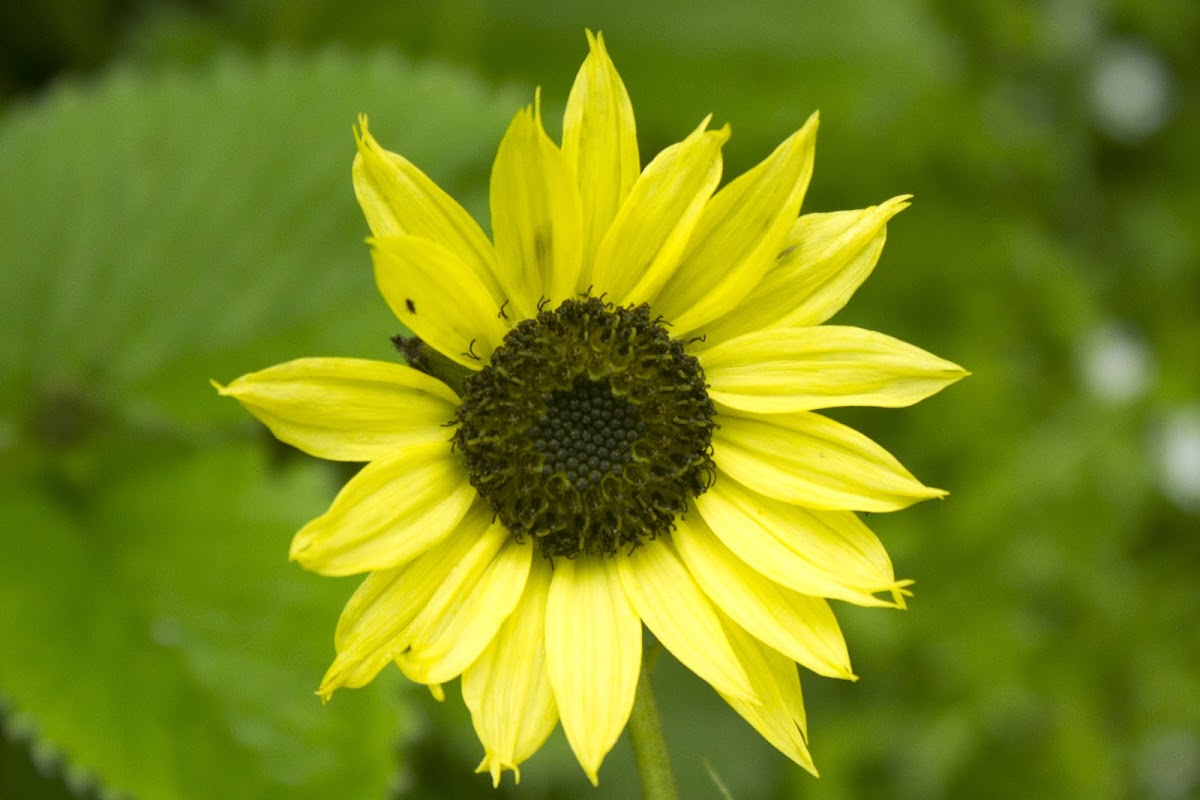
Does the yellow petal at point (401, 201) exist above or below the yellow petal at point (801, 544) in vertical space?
above

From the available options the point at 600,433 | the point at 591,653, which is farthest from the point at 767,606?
the point at 600,433

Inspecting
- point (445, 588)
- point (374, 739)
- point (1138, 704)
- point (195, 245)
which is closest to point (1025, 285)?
point (1138, 704)

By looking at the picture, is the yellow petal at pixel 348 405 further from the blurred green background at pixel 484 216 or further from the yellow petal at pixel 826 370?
the blurred green background at pixel 484 216

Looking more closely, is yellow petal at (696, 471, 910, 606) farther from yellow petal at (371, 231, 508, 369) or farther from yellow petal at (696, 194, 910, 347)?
yellow petal at (371, 231, 508, 369)

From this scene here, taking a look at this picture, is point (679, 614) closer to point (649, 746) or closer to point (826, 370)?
point (649, 746)

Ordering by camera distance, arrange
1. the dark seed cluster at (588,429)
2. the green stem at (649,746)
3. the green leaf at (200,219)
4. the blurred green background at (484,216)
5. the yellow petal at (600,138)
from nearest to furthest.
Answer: the green stem at (649,746) → the yellow petal at (600,138) → the dark seed cluster at (588,429) → the blurred green background at (484,216) → the green leaf at (200,219)

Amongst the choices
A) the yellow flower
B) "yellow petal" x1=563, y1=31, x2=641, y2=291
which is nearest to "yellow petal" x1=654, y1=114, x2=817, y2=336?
the yellow flower

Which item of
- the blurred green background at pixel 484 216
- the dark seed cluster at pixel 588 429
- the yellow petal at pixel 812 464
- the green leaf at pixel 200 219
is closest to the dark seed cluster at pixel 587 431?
the dark seed cluster at pixel 588 429

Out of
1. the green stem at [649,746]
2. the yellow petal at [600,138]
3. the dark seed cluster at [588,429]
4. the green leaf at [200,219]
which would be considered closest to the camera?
the green stem at [649,746]
